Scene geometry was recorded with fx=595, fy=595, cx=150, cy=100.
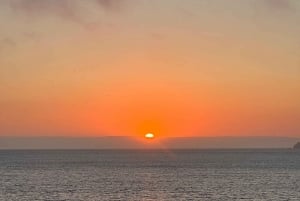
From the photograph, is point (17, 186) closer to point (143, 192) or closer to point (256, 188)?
point (143, 192)

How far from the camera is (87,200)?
67312mm

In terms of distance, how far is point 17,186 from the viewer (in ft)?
286

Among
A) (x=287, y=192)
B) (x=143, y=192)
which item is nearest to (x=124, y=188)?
(x=143, y=192)

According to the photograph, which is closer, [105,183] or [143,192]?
[143,192]

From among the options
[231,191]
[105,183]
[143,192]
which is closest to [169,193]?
[143,192]

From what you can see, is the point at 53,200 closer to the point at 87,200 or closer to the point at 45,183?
the point at 87,200

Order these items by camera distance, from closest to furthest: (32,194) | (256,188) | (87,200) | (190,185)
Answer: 1. (87,200)
2. (32,194)
3. (256,188)
4. (190,185)

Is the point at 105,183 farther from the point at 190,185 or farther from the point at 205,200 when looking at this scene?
the point at 205,200

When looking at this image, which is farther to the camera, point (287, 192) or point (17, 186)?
point (17, 186)

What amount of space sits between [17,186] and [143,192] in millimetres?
20800

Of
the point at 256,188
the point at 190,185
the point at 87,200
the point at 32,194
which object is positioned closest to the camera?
the point at 87,200

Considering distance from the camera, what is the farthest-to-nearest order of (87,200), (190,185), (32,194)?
(190,185) → (32,194) → (87,200)

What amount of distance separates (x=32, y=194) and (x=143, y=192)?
14.2 m

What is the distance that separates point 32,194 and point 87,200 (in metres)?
10.0
